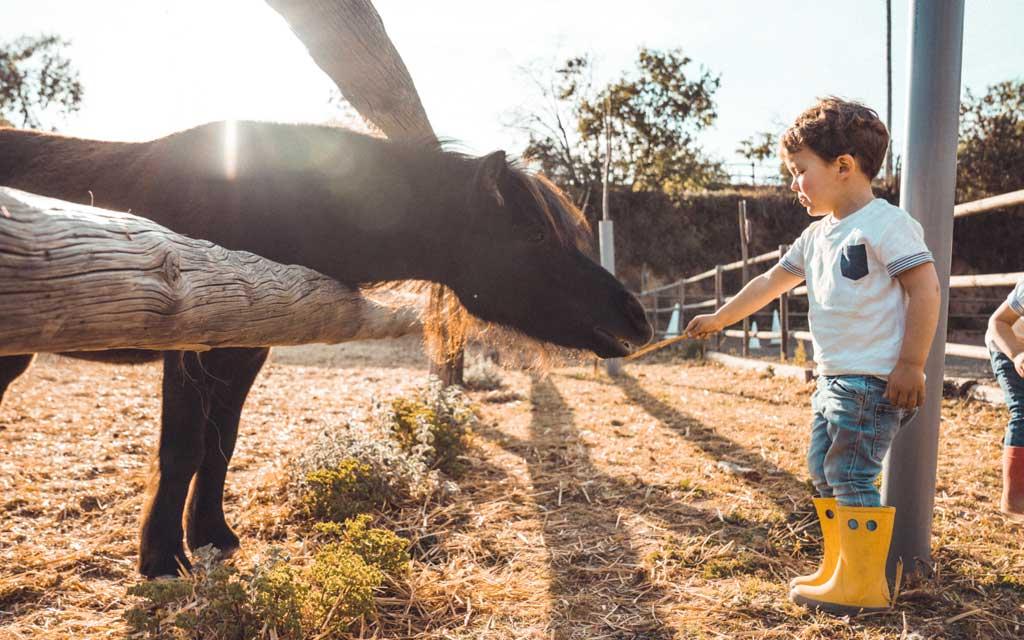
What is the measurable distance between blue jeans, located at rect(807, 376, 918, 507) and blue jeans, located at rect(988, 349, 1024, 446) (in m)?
1.18

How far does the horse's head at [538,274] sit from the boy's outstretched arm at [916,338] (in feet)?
3.06

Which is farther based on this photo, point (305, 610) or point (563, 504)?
point (563, 504)

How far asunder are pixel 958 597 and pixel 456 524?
197 centimetres

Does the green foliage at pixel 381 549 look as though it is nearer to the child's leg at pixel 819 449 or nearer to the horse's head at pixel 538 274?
the horse's head at pixel 538 274

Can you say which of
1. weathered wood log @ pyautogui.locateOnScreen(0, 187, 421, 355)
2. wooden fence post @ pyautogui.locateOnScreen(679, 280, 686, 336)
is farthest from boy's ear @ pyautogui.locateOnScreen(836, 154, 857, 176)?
wooden fence post @ pyautogui.locateOnScreen(679, 280, 686, 336)

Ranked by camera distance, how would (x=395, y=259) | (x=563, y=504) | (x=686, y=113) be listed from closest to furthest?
(x=395, y=259), (x=563, y=504), (x=686, y=113)

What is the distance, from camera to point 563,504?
3445 mm

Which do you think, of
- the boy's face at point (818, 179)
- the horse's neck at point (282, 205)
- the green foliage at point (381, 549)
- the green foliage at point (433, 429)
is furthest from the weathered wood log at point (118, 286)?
the green foliage at point (433, 429)

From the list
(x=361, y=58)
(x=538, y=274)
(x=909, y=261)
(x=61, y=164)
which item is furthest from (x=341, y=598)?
(x=361, y=58)

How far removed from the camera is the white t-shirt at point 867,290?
202 cm

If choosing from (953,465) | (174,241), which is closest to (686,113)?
(953,465)

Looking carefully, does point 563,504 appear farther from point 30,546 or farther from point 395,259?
point 30,546

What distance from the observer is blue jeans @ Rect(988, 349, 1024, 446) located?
2.89 m

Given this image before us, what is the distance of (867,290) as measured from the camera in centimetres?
207
